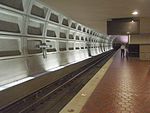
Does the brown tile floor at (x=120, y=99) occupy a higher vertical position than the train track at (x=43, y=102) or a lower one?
Result: higher

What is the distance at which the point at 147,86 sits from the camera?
8406 mm

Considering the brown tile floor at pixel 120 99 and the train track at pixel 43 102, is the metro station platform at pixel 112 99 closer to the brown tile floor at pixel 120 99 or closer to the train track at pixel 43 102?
the brown tile floor at pixel 120 99

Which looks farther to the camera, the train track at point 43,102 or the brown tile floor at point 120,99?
the train track at point 43,102

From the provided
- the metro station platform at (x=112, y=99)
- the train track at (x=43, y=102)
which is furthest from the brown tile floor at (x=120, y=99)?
the train track at (x=43, y=102)

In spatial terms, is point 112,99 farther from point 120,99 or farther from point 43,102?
point 43,102

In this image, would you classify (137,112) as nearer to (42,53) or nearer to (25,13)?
(25,13)

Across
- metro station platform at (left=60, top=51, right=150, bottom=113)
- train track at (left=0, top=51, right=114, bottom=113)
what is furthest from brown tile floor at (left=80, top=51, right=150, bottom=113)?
train track at (left=0, top=51, right=114, bottom=113)

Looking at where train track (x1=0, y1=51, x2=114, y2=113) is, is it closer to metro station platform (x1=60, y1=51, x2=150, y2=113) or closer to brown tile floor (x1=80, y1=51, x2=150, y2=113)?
metro station platform (x1=60, y1=51, x2=150, y2=113)

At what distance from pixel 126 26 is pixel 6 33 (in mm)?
9065

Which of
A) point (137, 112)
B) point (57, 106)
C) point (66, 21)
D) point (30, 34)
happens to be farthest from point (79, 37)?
point (137, 112)

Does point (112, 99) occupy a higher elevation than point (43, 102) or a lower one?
higher

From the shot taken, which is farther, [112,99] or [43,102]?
[43,102]

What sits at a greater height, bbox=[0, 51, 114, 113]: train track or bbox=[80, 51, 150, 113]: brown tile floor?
bbox=[80, 51, 150, 113]: brown tile floor

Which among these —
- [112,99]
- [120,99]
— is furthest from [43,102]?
[120,99]
